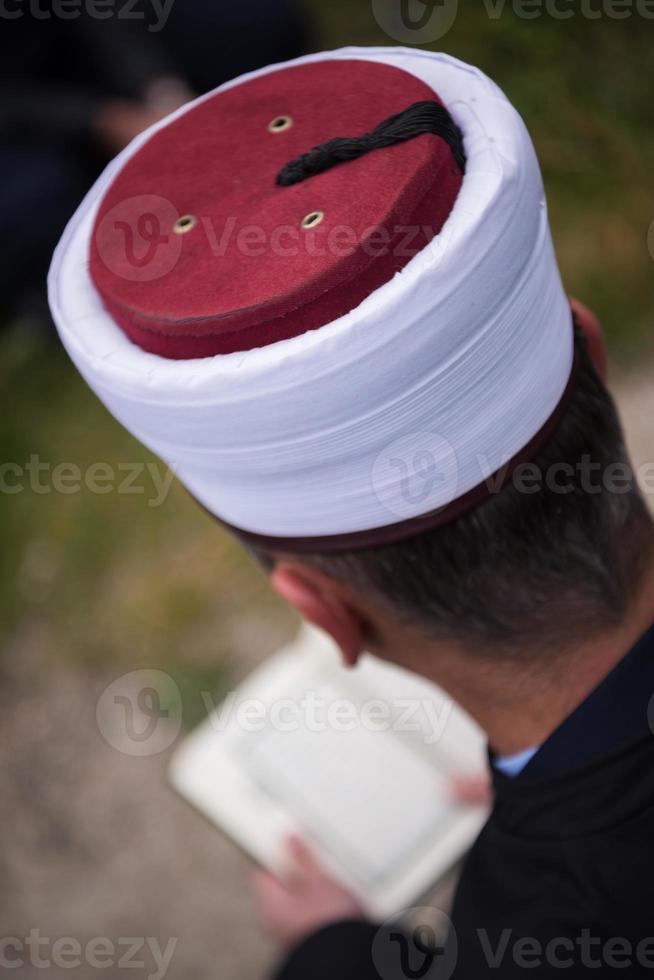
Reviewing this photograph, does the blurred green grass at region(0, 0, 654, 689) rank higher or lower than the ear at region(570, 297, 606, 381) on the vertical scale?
lower

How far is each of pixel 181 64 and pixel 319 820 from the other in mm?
2040

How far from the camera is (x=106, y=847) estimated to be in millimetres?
1729

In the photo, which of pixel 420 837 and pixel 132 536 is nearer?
pixel 420 837

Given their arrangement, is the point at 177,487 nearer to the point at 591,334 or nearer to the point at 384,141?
the point at 591,334

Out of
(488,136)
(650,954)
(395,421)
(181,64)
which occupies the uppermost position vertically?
(488,136)

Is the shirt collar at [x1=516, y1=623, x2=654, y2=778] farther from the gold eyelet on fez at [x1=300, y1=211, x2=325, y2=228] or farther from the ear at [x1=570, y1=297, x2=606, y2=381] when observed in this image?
the gold eyelet on fez at [x1=300, y1=211, x2=325, y2=228]

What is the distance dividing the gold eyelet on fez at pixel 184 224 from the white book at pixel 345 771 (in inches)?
39.4

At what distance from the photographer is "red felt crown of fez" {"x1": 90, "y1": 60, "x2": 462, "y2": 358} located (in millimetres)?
669

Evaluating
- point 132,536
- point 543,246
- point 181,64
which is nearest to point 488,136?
point 543,246

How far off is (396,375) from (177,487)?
5.21 ft

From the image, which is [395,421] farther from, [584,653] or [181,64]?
[181,64]

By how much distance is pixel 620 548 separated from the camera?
833 millimetres

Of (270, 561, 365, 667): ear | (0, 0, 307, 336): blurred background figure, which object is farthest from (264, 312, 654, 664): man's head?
(0, 0, 307, 336): blurred background figure

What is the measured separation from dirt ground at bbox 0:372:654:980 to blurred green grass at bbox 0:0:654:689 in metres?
0.10
